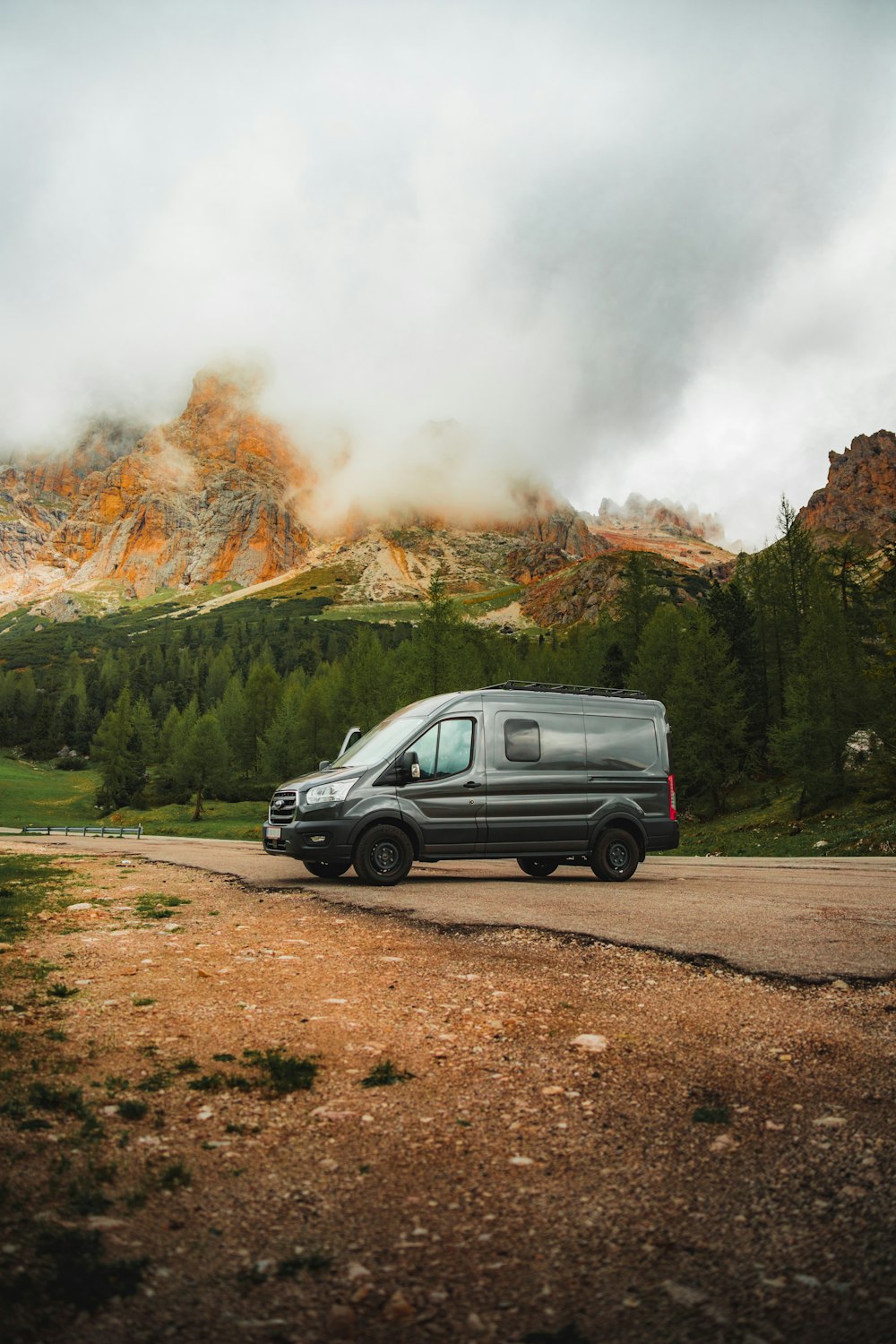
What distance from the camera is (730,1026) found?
4.70 metres

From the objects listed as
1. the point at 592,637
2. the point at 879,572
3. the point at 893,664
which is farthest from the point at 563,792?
the point at 592,637

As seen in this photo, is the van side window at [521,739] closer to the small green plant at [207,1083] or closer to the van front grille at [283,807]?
the van front grille at [283,807]

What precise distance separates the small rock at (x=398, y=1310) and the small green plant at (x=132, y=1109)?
1.67m

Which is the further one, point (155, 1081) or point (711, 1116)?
point (155, 1081)

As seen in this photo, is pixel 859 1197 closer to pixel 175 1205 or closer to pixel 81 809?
pixel 175 1205

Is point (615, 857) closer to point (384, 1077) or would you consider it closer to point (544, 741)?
point (544, 741)

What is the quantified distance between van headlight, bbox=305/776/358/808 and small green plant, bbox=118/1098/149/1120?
8.58m

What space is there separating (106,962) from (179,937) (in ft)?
3.98

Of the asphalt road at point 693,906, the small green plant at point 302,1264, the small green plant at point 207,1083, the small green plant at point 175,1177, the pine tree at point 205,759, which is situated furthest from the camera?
the pine tree at point 205,759

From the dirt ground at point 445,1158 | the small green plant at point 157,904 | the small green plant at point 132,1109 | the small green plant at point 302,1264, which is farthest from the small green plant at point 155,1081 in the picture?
the small green plant at point 157,904

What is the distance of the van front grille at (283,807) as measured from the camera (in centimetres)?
1260

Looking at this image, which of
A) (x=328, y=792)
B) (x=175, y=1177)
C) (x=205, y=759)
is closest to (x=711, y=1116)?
(x=175, y=1177)

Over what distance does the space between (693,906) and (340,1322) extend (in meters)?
8.20

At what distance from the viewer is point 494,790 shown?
12.7 metres
